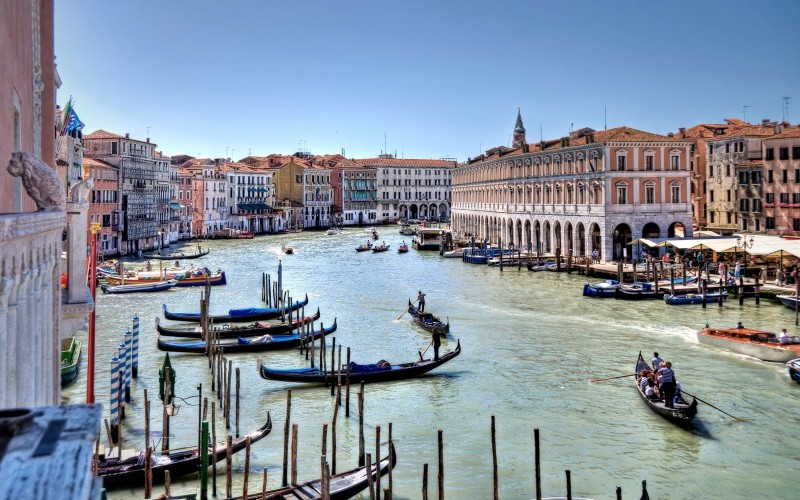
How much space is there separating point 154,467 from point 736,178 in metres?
34.5

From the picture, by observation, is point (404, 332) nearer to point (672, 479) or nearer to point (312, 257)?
point (672, 479)

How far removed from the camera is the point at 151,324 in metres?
19.8

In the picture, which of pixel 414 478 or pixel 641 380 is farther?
pixel 641 380

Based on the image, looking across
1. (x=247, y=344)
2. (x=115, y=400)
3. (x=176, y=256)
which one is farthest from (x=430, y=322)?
(x=176, y=256)

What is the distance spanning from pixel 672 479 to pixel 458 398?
416 cm

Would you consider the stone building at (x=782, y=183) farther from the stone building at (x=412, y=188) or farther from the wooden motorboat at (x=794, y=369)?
the stone building at (x=412, y=188)

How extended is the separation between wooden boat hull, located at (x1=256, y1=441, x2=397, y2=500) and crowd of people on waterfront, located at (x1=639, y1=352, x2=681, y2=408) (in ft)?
15.4

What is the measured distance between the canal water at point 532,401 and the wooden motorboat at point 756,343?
0.27 m

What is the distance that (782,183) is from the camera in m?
33.2

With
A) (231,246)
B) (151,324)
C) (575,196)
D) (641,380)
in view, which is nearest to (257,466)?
(641,380)

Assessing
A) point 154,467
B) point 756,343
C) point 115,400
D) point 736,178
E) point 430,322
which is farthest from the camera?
point 736,178

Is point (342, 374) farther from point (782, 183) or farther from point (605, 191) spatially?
point (782, 183)

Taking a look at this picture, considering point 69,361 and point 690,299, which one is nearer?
point 69,361

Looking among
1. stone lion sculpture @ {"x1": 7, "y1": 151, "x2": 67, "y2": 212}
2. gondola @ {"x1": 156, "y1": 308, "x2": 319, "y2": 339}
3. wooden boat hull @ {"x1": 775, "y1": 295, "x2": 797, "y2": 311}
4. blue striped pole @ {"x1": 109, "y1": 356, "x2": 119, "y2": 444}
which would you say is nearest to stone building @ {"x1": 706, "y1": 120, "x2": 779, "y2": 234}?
wooden boat hull @ {"x1": 775, "y1": 295, "x2": 797, "y2": 311}
